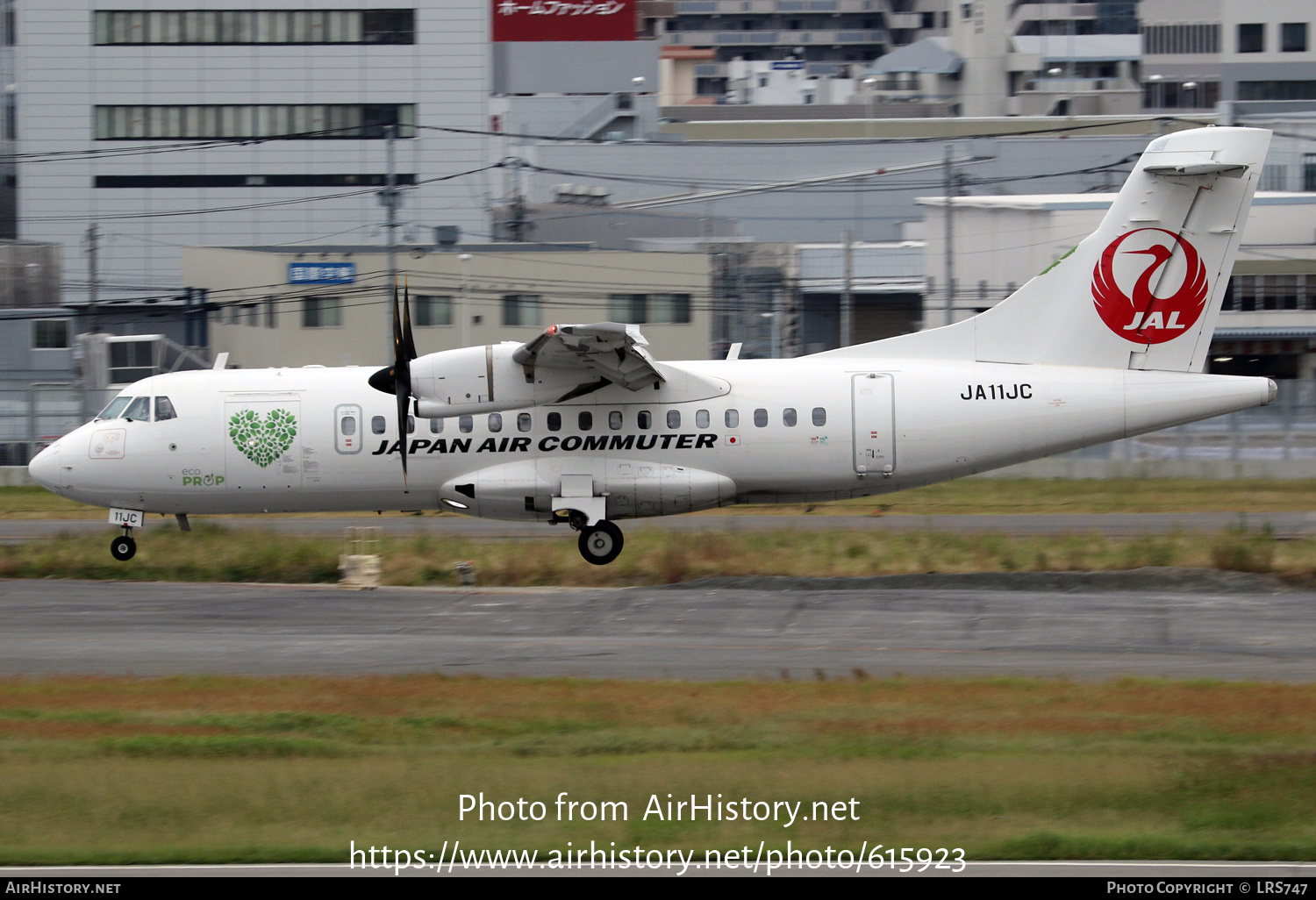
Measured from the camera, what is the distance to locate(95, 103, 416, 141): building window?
224ft

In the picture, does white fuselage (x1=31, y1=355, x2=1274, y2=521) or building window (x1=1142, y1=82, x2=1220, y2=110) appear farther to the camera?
building window (x1=1142, y1=82, x2=1220, y2=110)

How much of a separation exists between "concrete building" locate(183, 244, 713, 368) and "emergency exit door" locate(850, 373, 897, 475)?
1062 inches

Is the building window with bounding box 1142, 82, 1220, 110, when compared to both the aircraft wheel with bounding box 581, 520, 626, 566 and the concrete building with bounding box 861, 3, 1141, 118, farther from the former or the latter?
the aircraft wheel with bounding box 581, 520, 626, 566

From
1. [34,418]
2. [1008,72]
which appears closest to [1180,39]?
[1008,72]

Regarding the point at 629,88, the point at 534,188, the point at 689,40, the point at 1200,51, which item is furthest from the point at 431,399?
the point at 689,40

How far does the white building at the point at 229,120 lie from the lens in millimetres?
67688

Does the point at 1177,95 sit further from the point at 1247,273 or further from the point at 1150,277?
the point at 1150,277

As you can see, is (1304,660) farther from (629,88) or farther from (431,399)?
(629,88)

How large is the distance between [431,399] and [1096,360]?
32.3 ft

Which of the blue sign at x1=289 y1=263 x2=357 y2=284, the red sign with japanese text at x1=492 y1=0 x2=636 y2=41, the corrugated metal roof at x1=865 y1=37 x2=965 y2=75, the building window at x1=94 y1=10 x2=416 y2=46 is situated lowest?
the blue sign at x1=289 y1=263 x2=357 y2=284

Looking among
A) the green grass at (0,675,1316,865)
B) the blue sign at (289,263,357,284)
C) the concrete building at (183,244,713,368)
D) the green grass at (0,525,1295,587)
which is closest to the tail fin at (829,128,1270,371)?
the green grass at (0,525,1295,587)

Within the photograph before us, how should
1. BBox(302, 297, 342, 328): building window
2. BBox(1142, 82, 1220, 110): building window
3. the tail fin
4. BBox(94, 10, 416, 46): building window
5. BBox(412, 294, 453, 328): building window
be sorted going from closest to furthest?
the tail fin → BBox(412, 294, 453, 328): building window → BBox(302, 297, 342, 328): building window → BBox(94, 10, 416, 46): building window → BBox(1142, 82, 1220, 110): building window

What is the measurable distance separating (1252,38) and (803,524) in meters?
89.6
